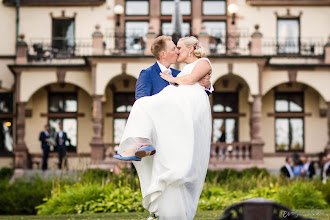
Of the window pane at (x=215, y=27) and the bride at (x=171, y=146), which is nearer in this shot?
the bride at (x=171, y=146)

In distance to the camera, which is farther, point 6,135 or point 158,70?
point 6,135

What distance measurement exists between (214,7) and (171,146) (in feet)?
71.8

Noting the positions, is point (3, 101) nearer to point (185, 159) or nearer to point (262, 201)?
point (185, 159)

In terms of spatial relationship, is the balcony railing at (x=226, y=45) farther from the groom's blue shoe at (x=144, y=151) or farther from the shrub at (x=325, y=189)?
the groom's blue shoe at (x=144, y=151)

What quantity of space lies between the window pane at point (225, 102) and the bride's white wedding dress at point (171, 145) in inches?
797

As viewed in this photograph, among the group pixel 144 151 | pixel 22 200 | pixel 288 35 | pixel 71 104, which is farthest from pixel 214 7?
pixel 144 151

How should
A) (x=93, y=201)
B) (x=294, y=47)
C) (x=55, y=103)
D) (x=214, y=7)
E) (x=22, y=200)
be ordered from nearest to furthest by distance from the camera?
(x=93, y=201), (x=22, y=200), (x=294, y=47), (x=55, y=103), (x=214, y=7)

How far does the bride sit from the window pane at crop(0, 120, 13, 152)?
70.4 feet

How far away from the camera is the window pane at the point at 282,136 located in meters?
26.6

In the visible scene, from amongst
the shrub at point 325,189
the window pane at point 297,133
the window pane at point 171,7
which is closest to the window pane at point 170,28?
the window pane at point 171,7

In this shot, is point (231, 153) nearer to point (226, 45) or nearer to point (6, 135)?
point (226, 45)

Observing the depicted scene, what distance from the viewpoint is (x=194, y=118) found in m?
6.36

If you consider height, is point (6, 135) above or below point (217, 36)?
below

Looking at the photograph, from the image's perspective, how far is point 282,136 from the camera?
26.6 m
